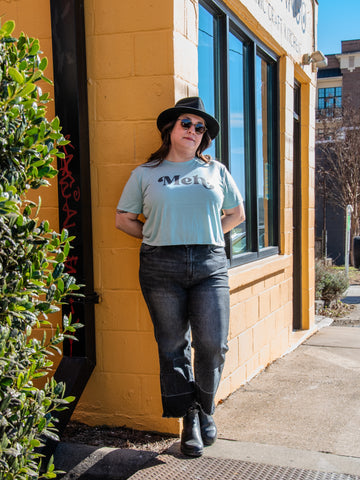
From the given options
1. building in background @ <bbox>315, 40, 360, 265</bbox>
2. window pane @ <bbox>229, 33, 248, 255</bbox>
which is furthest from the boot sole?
building in background @ <bbox>315, 40, 360, 265</bbox>

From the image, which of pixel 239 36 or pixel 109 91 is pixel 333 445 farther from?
pixel 239 36

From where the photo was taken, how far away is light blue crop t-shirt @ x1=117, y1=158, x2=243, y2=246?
129 inches

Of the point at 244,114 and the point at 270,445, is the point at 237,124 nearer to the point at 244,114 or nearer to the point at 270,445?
the point at 244,114

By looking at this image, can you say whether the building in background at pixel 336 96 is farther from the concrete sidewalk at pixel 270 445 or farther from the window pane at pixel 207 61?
the concrete sidewalk at pixel 270 445

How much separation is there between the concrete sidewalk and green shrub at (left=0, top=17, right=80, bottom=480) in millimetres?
1167

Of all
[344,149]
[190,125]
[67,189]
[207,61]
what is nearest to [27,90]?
[190,125]

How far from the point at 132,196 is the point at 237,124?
2.20 meters

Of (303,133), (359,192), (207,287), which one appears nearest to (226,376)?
(207,287)

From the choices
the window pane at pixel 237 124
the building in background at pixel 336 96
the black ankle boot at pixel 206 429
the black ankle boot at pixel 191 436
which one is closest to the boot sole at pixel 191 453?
the black ankle boot at pixel 191 436

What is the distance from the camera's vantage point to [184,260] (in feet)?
10.7

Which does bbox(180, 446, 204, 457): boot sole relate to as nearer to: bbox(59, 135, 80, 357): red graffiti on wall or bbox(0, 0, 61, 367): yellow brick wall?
bbox(59, 135, 80, 357): red graffiti on wall

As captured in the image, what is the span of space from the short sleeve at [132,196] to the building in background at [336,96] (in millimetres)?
20300

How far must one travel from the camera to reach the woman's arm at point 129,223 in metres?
3.49

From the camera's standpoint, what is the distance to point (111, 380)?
12.5 feet
